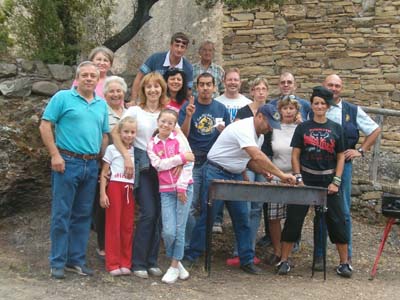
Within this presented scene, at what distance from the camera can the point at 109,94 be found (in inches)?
203

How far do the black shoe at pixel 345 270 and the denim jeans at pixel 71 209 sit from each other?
7.52ft

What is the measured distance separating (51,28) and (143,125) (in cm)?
355

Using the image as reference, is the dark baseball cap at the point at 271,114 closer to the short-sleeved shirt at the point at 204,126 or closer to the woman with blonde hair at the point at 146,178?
the short-sleeved shirt at the point at 204,126

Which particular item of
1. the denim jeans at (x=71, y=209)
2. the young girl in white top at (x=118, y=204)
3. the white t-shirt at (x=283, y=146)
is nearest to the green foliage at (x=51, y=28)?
the young girl in white top at (x=118, y=204)

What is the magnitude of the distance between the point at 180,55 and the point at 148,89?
3.89ft

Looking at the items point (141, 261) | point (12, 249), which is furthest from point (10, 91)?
point (141, 261)

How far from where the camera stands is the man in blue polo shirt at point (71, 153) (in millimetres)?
4668

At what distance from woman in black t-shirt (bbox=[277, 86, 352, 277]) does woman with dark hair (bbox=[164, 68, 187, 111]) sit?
3.53ft

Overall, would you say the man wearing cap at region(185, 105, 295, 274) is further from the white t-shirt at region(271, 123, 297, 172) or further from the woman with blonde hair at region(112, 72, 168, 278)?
the woman with blonde hair at region(112, 72, 168, 278)

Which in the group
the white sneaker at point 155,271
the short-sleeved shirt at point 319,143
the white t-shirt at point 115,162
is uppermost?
the short-sleeved shirt at point 319,143

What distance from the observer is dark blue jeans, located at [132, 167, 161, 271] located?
4.93 m

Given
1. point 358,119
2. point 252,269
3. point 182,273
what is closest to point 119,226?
point 182,273

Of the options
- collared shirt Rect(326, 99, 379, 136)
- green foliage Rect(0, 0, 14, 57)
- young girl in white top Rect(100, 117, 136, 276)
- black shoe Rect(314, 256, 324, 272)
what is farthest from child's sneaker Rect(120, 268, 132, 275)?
green foliage Rect(0, 0, 14, 57)

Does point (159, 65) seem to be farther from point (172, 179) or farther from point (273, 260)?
point (273, 260)
